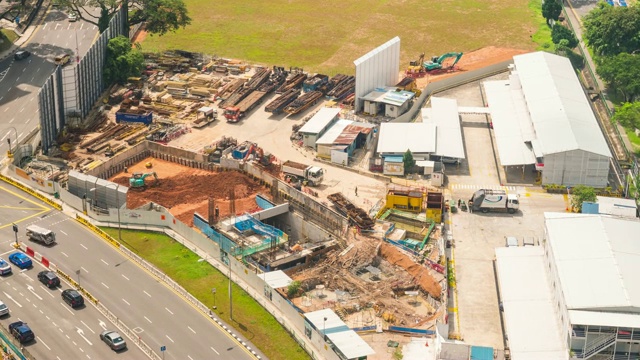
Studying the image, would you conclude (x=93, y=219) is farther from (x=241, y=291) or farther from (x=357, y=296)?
(x=357, y=296)

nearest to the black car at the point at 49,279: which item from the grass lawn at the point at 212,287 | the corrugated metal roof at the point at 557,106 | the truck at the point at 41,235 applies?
the truck at the point at 41,235

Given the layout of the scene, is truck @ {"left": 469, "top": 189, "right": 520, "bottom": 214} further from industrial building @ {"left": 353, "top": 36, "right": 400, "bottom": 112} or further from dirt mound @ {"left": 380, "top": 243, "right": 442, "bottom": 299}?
industrial building @ {"left": 353, "top": 36, "right": 400, "bottom": 112}

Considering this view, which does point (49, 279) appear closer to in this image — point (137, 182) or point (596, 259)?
point (137, 182)

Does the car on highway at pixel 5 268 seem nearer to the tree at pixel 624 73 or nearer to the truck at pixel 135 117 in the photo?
the truck at pixel 135 117

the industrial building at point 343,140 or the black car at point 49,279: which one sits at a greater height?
the industrial building at point 343,140

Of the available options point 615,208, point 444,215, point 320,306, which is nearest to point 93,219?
point 320,306

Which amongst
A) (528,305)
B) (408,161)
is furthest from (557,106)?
(528,305)
